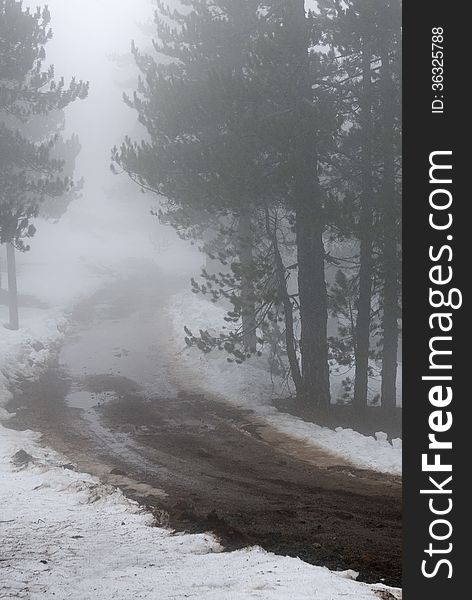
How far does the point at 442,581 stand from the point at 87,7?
125549 millimetres

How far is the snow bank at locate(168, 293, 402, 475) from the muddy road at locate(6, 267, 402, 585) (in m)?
0.38

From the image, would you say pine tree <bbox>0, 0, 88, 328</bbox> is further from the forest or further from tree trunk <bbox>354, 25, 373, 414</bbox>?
tree trunk <bbox>354, 25, 373, 414</bbox>

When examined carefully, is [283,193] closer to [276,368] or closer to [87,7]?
[276,368]

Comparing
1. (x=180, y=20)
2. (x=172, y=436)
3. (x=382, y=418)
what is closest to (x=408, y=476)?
(x=172, y=436)

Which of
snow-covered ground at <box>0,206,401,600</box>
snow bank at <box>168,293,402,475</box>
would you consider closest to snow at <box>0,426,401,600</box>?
snow-covered ground at <box>0,206,401,600</box>

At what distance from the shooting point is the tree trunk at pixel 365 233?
13312mm

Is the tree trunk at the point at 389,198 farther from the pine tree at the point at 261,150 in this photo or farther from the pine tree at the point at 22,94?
the pine tree at the point at 22,94

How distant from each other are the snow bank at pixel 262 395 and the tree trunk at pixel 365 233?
211 centimetres

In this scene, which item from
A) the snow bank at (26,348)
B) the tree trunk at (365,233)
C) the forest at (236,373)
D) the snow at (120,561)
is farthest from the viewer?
the snow bank at (26,348)

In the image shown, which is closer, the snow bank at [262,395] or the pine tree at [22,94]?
the snow bank at [262,395]

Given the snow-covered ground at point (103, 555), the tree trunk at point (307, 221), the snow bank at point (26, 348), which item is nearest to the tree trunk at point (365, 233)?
the tree trunk at point (307, 221)

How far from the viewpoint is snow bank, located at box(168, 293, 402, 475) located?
422 inches

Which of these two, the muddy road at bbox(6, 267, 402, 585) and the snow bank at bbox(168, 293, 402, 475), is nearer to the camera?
the muddy road at bbox(6, 267, 402, 585)

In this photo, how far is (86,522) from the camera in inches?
288
